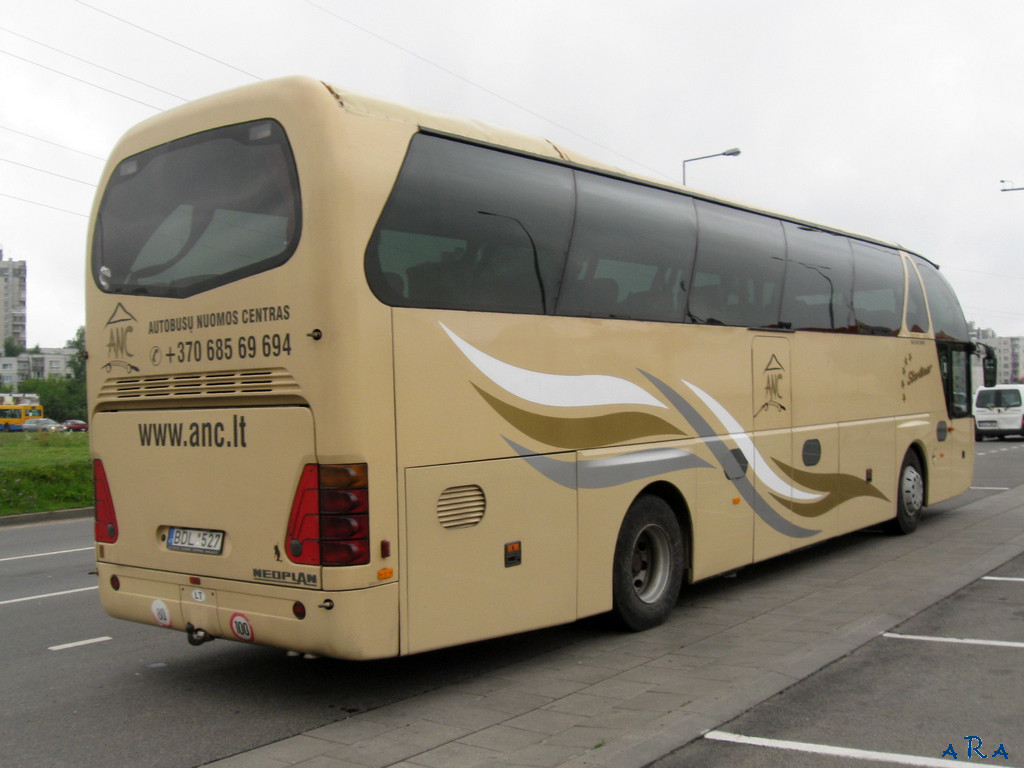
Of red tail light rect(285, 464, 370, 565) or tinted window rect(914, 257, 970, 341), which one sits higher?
tinted window rect(914, 257, 970, 341)

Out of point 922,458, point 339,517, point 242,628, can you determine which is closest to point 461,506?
point 339,517

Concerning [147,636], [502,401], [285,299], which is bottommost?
[147,636]

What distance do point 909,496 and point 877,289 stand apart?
2.87 m

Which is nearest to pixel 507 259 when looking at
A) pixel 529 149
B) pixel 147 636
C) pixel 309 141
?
pixel 529 149

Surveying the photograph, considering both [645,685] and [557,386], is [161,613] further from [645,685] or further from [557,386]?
[645,685]

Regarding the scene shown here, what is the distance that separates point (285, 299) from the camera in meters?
5.47

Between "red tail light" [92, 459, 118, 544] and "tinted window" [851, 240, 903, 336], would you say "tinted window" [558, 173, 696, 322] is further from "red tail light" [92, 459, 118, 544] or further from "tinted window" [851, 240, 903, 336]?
"tinted window" [851, 240, 903, 336]

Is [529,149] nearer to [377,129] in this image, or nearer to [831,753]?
[377,129]

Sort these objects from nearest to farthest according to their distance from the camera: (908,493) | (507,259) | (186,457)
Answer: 1. (186,457)
2. (507,259)
3. (908,493)

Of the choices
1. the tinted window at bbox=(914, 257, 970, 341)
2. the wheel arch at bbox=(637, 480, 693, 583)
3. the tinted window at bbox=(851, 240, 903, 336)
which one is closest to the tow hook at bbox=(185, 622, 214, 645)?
the wheel arch at bbox=(637, 480, 693, 583)

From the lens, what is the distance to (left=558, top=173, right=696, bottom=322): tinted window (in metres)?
7.09

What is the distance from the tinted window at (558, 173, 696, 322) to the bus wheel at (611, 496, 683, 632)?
5.27 feet

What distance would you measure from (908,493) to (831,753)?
8.74m

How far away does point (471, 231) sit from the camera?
20.1 feet
